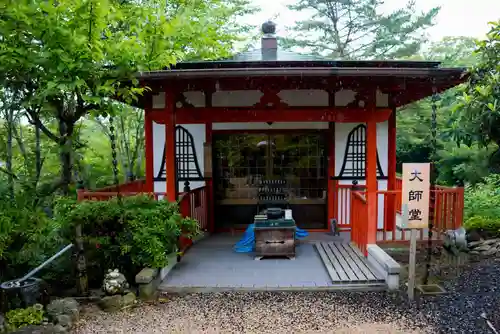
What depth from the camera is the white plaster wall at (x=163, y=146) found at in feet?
23.5

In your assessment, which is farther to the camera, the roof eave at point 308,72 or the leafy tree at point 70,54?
the roof eave at point 308,72

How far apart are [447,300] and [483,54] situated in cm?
283

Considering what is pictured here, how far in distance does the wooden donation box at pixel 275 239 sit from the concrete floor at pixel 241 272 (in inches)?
4.6

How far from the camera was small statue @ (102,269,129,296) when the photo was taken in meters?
4.19

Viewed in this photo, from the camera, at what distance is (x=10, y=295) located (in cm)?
392

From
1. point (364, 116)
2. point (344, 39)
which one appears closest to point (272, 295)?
point (364, 116)

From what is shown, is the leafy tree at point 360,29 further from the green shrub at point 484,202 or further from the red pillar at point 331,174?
the red pillar at point 331,174

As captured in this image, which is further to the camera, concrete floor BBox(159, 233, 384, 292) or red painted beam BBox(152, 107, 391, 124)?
red painted beam BBox(152, 107, 391, 124)

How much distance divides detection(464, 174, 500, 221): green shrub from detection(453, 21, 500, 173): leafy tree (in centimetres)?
360

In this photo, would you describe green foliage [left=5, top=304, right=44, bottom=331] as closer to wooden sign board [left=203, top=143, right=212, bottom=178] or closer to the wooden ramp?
the wooden ramp

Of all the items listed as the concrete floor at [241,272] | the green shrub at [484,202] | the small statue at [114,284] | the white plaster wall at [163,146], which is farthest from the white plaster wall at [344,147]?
the small statue at [114,284]

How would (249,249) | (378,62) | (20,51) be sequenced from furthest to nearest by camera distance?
1. (378,62)
2. (249,249)
3. (20,51)

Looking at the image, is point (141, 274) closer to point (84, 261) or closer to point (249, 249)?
point (84, 261)

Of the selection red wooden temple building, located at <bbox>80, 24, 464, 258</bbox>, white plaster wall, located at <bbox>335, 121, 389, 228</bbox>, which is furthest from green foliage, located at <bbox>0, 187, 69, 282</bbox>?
white plaster wall, located at <bbox>335, 121, 389, 228</bbox>
